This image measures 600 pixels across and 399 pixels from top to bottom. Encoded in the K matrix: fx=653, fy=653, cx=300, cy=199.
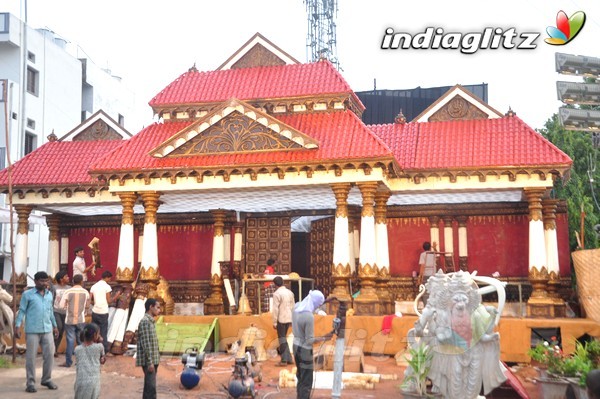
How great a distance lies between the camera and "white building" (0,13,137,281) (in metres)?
29.5

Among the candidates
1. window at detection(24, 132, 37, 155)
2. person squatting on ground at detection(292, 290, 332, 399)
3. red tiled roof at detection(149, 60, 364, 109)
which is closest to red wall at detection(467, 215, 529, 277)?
red tiled roof at detection(149, 60, 364, 109)

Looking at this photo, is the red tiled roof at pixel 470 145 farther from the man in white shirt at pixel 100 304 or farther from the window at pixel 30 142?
the window at pixel 30 142

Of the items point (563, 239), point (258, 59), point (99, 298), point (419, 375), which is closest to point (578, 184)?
point (563, 239)

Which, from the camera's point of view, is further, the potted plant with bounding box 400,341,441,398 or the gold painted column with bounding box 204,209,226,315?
the gold painted column with bounding box 204,209,226,315

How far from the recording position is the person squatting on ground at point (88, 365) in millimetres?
8297

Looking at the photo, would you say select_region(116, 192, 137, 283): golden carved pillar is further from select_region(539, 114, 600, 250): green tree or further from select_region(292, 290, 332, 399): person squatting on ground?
select_region(539, 114, 600, 250): green tree

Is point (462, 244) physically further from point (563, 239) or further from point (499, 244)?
point (563, 239)

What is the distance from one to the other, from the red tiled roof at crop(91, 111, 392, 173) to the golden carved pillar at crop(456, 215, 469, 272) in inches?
174

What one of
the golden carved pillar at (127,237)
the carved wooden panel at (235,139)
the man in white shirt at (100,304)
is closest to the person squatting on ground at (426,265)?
the carved wooden panel at (235,139)

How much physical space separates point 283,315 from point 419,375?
455cm

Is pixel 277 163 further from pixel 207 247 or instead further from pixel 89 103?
pixel 89 103

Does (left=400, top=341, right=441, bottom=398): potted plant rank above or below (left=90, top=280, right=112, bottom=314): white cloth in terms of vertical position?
below

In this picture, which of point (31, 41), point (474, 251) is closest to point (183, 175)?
point (474, 251)

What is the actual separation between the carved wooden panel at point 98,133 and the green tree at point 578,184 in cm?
1791
